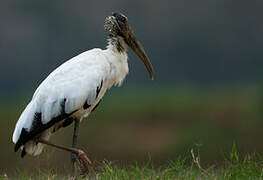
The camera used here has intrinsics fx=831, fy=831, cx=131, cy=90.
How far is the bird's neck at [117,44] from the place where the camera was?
6500 millimetres

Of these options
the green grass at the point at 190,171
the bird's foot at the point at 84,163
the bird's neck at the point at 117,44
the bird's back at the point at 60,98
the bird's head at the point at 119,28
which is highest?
the bird's head at the point at 119,28

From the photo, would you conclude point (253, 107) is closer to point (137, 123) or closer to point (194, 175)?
point (137, 123)

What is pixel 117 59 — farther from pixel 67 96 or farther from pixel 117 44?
pixel 67 96

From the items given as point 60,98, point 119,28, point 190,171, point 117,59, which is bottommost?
Answer: point 190,171

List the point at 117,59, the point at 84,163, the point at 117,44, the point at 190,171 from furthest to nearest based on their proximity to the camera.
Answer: the point at 117,44, the point at 117,59, the point at 84,163, the point at 190,171

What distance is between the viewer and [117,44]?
6.53 m

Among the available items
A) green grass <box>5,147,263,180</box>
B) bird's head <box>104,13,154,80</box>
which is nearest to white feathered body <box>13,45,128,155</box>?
bird's head <box>104,13,154,80</box>

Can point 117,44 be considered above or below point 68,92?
above

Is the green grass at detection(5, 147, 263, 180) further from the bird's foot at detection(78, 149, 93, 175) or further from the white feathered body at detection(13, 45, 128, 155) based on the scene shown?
the white feathered body at detection(13, 45, 128, 155)

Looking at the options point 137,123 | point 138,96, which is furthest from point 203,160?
point 138,96

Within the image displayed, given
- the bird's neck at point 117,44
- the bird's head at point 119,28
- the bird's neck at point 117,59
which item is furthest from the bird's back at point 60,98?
the bird's head at point 119,28

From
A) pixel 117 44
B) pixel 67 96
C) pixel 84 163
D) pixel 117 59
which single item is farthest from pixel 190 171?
pixel 117 44

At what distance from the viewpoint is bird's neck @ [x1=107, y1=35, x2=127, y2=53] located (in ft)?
21.3

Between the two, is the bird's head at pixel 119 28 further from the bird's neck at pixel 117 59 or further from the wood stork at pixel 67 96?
the wood stork at pixel 67 96
